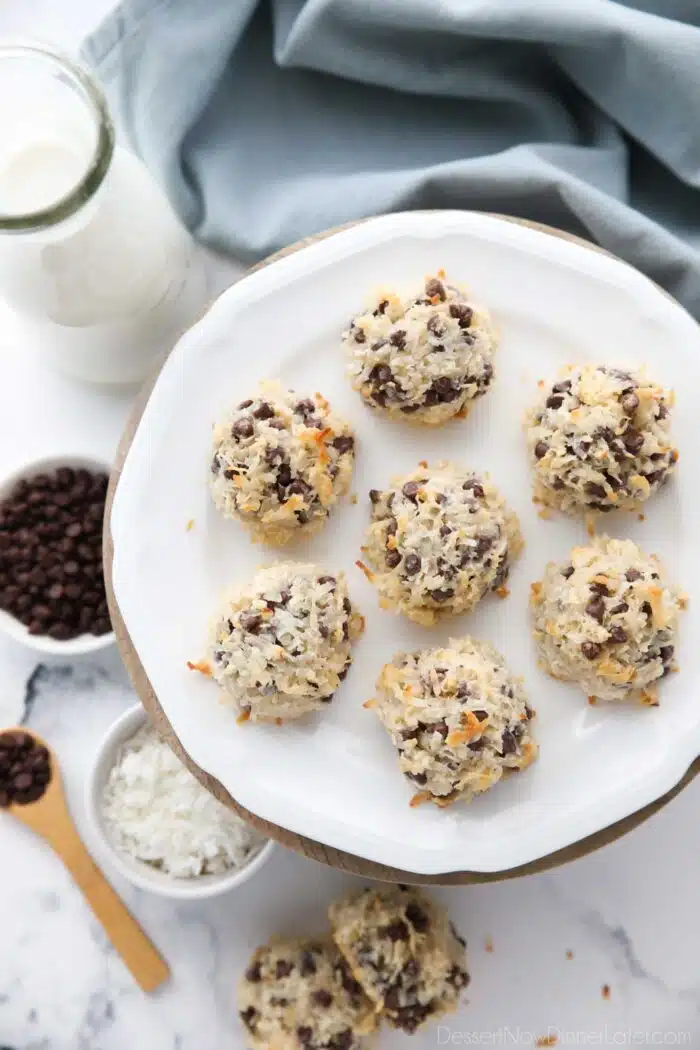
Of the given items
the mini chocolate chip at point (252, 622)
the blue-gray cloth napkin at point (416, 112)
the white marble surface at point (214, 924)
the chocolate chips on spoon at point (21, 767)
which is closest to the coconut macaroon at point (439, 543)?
the mini chocolate chip at point (252, 622)

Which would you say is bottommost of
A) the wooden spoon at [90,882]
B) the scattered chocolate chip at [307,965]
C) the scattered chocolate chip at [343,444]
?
the wooden spoon at [90,882]

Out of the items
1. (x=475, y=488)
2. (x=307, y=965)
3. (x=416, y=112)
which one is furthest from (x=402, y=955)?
(x=416, y=112)

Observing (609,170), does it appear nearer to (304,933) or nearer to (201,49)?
(201,49)

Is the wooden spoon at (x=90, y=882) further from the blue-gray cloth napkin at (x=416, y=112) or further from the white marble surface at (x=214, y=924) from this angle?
the blue-gray cloth napkin at (x=416, y=112)

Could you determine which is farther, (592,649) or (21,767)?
(21,767)

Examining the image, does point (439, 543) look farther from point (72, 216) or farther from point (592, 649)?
point (72, 216)

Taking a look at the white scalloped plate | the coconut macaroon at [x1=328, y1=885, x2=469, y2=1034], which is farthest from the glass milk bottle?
the coconut macaroon at [x1=328, y1=885, x2=469, y2=1034]

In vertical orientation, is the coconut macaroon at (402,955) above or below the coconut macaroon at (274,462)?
below
